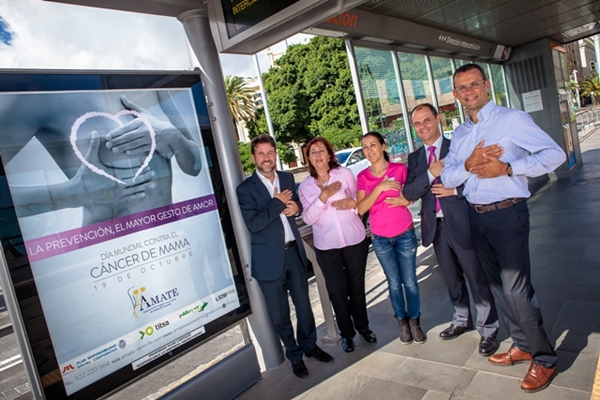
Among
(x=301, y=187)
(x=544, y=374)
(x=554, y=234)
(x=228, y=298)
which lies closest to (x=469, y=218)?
(x=544, y=374)

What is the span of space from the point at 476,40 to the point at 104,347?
9938 millimetres

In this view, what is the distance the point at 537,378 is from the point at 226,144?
2846 mm

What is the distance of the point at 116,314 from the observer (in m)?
2.66

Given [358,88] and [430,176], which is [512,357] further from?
[358,88]

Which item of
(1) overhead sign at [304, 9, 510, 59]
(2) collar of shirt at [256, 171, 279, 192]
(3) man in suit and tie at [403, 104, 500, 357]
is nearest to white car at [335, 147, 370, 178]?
(1) overhead sign at [304, 9, 510, 59]

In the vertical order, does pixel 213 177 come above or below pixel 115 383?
above

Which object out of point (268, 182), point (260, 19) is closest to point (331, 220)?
point (268, 182)

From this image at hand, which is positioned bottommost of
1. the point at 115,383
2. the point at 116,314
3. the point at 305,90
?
the point at 115,383

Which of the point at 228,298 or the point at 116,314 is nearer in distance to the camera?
the point at 116,314

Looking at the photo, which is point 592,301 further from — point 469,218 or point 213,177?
point 213,177

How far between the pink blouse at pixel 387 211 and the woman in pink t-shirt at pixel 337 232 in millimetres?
146

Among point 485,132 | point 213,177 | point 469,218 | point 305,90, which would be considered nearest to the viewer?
point 485,132

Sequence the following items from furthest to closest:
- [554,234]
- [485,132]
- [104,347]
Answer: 1. [554,234]
2. [485,132]
3. [104,347]

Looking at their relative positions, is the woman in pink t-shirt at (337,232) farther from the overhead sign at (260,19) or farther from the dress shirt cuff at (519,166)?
the dress shirt cuff at (519,166)
